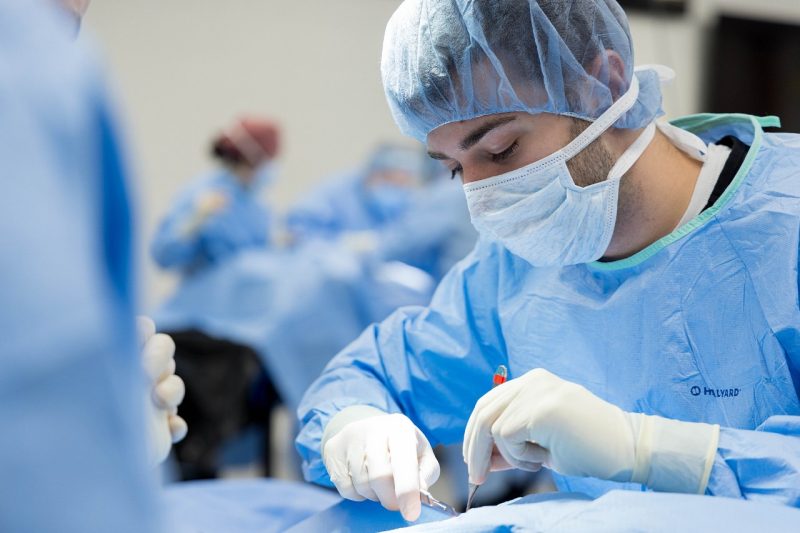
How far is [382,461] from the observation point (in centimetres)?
111

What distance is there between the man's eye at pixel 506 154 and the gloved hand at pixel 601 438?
0.34 meters

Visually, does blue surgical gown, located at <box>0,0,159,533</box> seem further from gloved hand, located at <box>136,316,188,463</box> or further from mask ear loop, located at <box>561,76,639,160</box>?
mask ear loop, located at <box>561,76,639,160</box>

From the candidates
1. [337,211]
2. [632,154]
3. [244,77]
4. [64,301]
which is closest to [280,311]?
[337,211]

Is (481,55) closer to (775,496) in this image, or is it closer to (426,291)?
(775,496)

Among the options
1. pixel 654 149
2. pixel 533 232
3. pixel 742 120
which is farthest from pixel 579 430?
pixel 742 120

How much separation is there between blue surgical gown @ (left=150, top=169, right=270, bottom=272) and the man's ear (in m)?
2.96

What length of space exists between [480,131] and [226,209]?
3.00m

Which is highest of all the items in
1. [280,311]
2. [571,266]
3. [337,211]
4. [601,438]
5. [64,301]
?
[64,301]

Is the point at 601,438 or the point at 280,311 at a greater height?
the point at 601,438

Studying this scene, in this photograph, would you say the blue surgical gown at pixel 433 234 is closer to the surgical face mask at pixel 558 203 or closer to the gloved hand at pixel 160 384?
the surgical face mask at pixel 558 203

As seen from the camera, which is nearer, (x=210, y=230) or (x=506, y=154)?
(x=506, y=154)

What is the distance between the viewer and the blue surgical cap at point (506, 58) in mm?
1157

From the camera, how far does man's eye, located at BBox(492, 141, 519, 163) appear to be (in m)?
1.22

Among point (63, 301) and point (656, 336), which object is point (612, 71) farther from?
point (63, 301)
